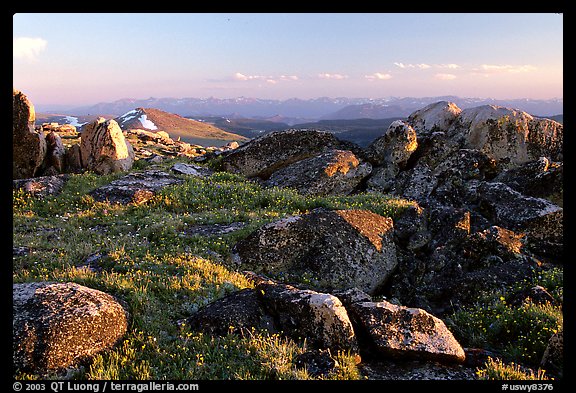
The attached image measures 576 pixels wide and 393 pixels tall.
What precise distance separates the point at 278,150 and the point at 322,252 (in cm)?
1801

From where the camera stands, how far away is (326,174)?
26.0 m

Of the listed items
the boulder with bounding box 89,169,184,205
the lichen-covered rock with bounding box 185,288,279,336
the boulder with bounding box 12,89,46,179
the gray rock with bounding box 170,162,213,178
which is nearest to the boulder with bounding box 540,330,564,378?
the lichen-covered rock with bounding box 185,288,279,336

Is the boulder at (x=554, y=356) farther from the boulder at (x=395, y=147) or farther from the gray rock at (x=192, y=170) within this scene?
the gray rock at (x=192, y=170)

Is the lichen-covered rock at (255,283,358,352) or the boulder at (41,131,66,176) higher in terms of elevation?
the boulder at (41,131,66,176)

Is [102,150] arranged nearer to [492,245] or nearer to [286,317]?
[286,317]

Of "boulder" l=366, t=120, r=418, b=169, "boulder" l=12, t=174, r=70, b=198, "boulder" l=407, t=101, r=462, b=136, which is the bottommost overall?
"boulder" l=12, t=174, r=70, b=198

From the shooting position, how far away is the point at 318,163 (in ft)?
89.2

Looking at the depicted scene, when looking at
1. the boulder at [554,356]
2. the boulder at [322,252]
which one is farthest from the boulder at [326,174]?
the boulder at [554,356]

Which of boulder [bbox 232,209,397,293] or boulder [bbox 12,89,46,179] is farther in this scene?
boulder [bbox 12,89,46,179]

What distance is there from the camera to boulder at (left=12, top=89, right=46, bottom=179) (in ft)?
89.5

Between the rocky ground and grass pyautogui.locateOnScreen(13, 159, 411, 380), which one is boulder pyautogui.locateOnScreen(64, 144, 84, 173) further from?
grass pyautogui.locateOnScreen(13, 159, 411, 380)

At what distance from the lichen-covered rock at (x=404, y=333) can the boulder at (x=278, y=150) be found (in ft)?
73.0

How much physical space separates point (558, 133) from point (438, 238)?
18306 millimetres

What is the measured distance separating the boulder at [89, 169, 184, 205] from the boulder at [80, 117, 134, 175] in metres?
4.84
